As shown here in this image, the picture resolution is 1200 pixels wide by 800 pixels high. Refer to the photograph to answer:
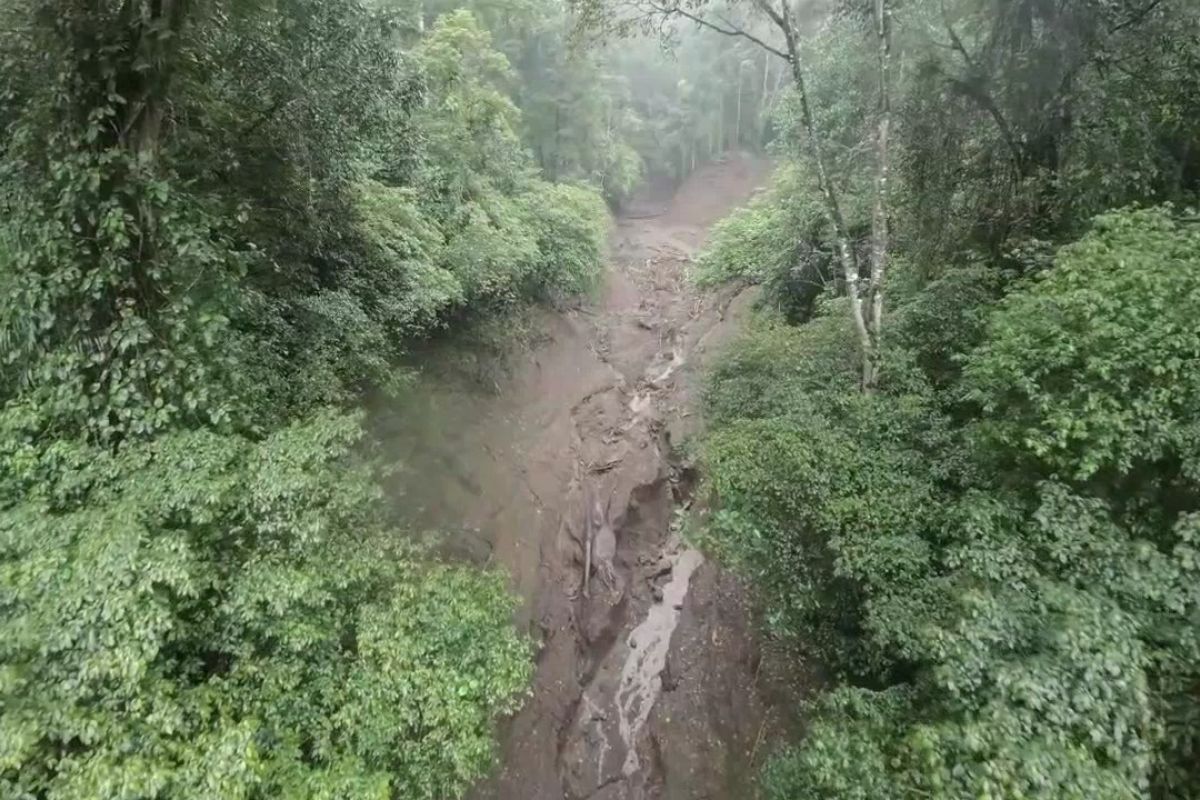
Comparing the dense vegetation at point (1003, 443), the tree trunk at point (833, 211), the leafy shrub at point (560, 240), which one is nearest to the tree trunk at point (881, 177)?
the tree trunk at point (833, 211)

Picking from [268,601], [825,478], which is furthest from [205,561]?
[825,478]

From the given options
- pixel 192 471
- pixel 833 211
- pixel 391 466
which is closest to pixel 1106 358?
pixel 833 211

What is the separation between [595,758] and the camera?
9.91 m

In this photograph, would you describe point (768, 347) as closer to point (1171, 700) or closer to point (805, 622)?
point (805, 622)

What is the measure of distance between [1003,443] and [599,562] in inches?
320

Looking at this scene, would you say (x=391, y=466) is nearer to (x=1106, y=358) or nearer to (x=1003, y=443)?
(x=1003, y=443)

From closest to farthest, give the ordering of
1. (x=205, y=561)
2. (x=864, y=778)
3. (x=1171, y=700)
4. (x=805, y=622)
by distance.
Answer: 1. (x=1171, y=700)
2. (x=864, y=778)
3. (x=205, y=561)
4. (x=805, y=622)

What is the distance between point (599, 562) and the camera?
43.0 feet

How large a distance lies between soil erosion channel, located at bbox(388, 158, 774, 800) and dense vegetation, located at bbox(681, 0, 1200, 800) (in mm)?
2673

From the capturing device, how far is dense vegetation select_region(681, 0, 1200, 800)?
478 cm

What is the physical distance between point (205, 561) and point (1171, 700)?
777cm

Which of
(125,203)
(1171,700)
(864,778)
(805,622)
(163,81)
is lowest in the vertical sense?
(805,622)

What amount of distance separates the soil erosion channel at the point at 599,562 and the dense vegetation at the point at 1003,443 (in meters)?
2.67

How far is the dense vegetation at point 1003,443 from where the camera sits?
15.7ft
